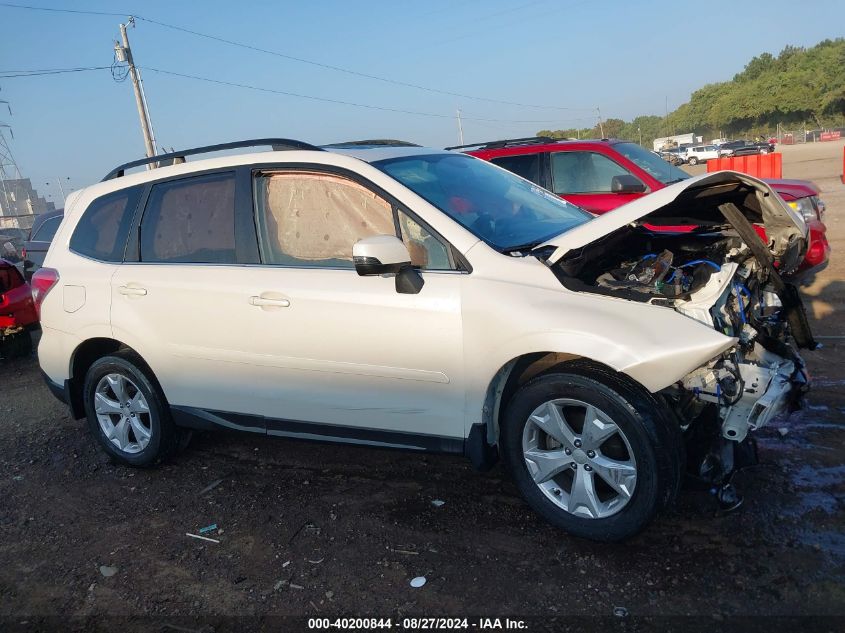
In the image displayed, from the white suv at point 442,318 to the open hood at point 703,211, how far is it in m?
0.02

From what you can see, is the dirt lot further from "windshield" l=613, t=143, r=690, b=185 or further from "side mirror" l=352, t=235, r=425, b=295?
"windshield" l=613, t=143, r=690, b=185

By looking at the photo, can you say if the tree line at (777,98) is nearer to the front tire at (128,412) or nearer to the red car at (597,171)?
the red car at (597,171)

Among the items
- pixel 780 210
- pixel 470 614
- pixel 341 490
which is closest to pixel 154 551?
pixel 341 490

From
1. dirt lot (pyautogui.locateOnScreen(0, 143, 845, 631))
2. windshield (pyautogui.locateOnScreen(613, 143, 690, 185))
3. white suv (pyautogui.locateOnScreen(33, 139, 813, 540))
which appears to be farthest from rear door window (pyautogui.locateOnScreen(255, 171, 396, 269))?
windshield (pyautogui.locateOnScreen(613, 143, 690, 185))

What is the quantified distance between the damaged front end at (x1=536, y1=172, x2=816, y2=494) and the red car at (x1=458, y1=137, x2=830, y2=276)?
3.61 metres

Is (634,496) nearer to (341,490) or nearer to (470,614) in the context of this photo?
(470,614)

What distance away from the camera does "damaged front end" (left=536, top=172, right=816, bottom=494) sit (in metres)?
3.00

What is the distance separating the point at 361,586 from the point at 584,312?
5.22 feet

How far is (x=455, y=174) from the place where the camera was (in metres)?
4.16

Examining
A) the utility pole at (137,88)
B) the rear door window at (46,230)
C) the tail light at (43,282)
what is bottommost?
the tail light at (43,282)

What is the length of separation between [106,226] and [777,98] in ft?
281

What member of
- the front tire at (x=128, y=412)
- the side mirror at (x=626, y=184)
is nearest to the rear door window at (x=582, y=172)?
the side mirror at (x=626, y=184)

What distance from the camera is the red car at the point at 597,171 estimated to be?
7.41 metres

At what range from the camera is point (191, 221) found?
14.0 ft
